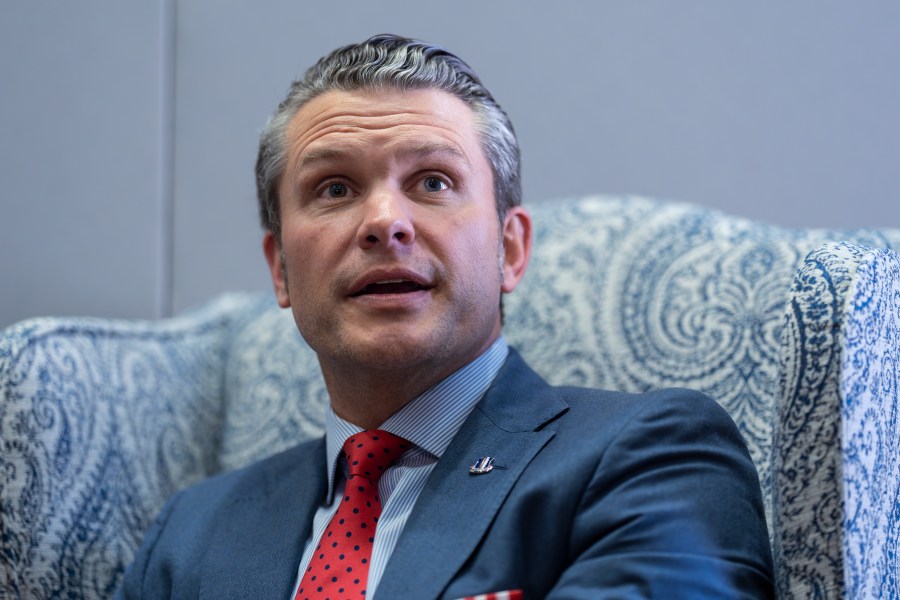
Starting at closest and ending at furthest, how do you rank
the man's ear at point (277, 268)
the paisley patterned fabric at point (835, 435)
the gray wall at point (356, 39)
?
1. the paisley patterned fabric at point (835, 435)
2. the man's ear at point (277, 268)
3. the gray wall at point (356, 39)

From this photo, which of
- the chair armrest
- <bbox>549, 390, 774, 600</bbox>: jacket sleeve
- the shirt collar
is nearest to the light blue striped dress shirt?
the shirt collar

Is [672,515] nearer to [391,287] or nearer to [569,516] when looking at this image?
[569,516]

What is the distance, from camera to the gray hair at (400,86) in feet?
4.61

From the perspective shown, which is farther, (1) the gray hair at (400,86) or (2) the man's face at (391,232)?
(1) the gray hair at (400,86)

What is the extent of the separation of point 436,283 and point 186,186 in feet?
4.13

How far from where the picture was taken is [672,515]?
100 centimetres

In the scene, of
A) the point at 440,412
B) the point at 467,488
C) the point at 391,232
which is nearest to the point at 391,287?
the point at 391,232

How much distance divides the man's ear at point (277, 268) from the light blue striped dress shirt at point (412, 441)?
0.24 meters

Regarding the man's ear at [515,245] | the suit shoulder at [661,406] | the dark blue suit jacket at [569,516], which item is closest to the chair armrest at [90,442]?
the dark blue suit jacket at [569,516]

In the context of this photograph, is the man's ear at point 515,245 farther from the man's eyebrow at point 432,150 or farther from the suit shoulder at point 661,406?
the suit shoulder at point 661,406

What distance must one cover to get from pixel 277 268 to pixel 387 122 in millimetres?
368

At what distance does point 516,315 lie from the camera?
1.77 m

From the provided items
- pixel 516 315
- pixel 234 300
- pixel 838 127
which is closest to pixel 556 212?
pixel 516 315

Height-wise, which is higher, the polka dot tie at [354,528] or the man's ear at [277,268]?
the man's ear at [277,268]
